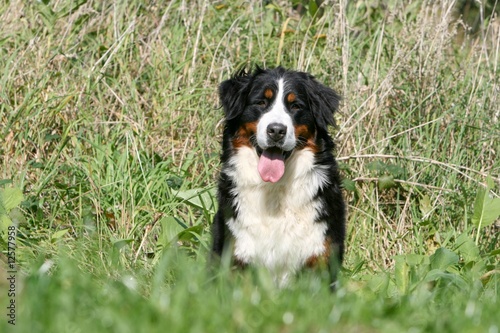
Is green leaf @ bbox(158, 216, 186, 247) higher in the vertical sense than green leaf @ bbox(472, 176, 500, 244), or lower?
lower

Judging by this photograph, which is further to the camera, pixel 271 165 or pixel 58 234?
pixel 58 234

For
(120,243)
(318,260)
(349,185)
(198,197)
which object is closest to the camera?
(318,260)

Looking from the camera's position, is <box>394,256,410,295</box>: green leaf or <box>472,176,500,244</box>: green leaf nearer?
<box>394,256,410,295</box>: green leaf

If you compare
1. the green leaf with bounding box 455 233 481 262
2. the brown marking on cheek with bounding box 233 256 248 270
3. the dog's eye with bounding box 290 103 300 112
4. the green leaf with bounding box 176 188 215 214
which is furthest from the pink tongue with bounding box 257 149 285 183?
the green leaf with bounding box 455 233 481 262

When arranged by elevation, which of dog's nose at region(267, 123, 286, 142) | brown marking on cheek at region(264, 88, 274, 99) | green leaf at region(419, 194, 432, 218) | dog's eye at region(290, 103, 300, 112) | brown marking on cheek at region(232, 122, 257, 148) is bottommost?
green leaf at region(419, 194, 432, 218)

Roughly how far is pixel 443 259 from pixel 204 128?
2.32 m

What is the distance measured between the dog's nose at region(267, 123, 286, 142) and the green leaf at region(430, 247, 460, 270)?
3.87 ft

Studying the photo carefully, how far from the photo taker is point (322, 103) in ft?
16.1

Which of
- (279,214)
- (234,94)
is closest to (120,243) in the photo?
(279,214)

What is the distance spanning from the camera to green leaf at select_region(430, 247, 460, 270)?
4766 mm

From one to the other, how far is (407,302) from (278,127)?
1520 millimetres

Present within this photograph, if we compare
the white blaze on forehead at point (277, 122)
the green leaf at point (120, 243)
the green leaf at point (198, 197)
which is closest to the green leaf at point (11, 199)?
the green leaf at point (120, 243)

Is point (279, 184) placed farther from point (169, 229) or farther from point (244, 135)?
point (169, 229)

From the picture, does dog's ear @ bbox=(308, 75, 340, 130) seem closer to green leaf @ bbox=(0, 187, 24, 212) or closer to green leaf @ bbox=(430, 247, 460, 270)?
green leaf @ bbox=(430, 247, 460, 270)
